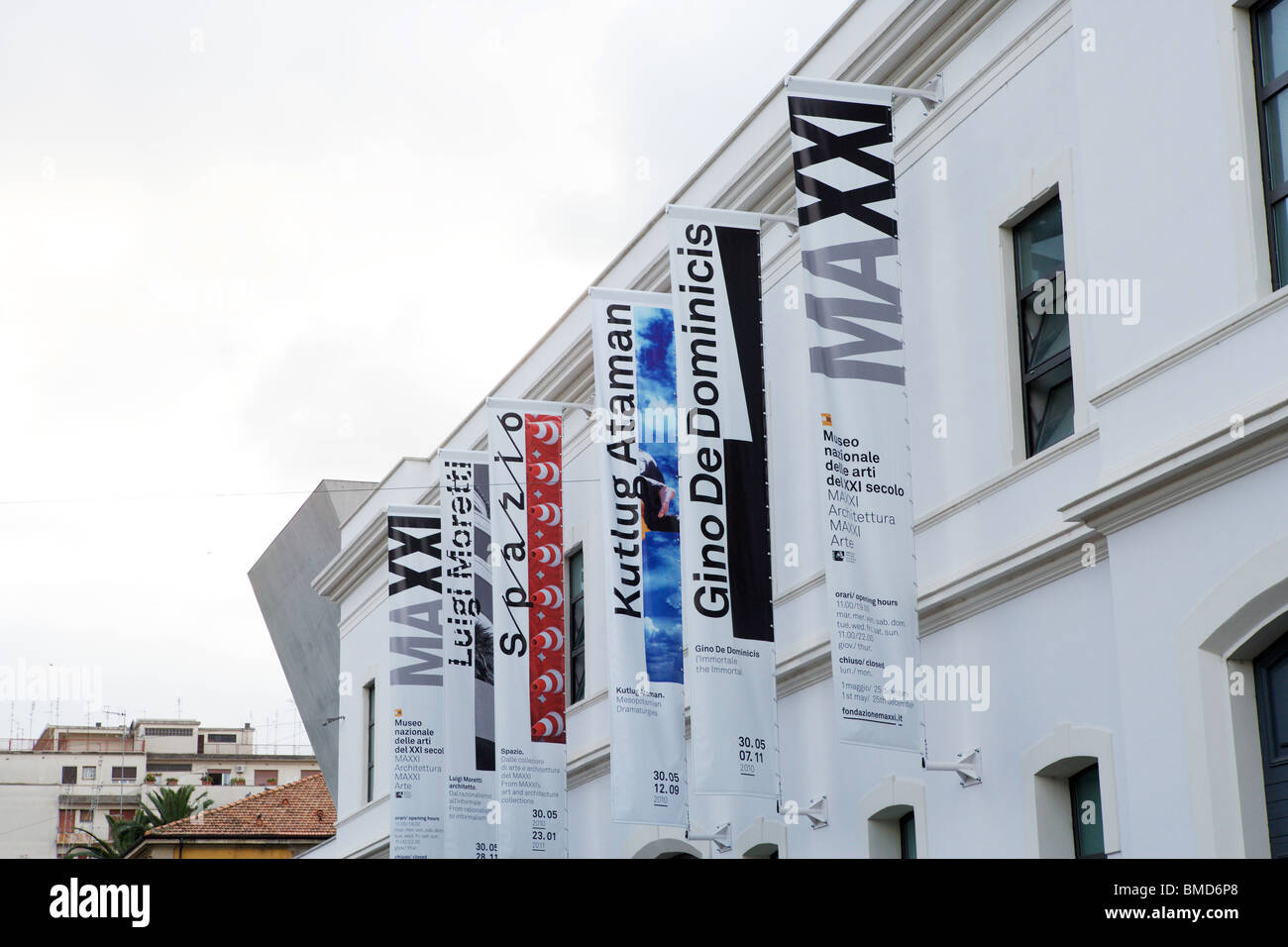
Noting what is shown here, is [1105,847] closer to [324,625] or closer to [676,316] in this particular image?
[676,316]

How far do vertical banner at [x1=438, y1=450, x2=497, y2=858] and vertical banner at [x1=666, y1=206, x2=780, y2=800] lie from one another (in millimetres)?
6199

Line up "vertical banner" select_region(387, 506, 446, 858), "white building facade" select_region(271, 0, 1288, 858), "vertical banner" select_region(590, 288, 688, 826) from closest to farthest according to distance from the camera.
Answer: "white building facade" select_region(271, 0, 1288, 858), "vertical banner" select_region(590, 288, 688, 826), "vertical banner" select_region(387, 506, 446, 858)

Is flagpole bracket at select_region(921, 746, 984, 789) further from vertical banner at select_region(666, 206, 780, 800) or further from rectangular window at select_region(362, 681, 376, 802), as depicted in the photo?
rectangular window at select_region(362, 681, 376, 802)

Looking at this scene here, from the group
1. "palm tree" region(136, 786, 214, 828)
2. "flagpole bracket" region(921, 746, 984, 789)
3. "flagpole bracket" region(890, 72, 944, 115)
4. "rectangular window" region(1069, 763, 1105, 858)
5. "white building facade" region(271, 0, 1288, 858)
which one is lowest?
"rectangular window" region(1069, 763, 1105, 858)

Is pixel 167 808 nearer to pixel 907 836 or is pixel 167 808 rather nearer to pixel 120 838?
pixel 120 838

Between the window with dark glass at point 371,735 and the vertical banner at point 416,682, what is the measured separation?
6.71 meters

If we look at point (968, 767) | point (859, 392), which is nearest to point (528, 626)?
point (859, 392)

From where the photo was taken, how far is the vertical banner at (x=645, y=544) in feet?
51.2

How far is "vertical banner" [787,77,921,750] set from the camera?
12484 mm

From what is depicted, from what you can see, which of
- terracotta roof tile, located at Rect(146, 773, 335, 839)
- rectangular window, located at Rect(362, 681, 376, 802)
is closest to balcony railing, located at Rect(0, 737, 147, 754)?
terracotta roof tile, located at Rect(146, 773, 335, 839)

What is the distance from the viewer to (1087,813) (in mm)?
11812

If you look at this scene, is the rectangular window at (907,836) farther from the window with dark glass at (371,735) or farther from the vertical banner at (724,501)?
the window with dark glass at (371,735)

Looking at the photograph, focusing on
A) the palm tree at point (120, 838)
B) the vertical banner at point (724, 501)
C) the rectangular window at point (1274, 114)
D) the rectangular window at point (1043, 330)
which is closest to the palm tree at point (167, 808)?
the palm tree at point (120, 838)

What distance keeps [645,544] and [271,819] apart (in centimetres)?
3791
